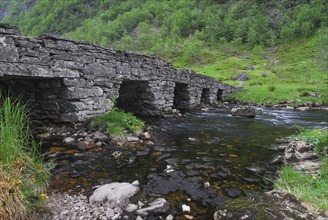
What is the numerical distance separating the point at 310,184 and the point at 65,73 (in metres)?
6.57

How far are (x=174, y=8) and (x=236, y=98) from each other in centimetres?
12654

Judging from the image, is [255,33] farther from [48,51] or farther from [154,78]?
[48,51]

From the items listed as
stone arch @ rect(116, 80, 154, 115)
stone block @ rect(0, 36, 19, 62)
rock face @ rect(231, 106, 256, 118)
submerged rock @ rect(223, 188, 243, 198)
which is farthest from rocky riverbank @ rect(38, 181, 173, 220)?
rock face @ rect(231, 106, 256, 118)

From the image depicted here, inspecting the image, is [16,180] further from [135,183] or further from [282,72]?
[282,72]

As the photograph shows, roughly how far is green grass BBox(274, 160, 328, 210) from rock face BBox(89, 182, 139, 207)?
243 centimetres

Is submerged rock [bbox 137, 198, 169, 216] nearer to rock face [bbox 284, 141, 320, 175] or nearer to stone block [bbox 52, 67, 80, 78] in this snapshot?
rock face [bbox 284, 141, 320, 175]

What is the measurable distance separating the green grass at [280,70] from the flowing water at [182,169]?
17118mm

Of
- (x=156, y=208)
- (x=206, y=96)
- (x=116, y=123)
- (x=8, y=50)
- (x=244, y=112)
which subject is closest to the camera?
(x=156, y=208)

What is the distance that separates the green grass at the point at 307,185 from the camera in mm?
3546

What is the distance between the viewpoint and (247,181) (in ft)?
16.3

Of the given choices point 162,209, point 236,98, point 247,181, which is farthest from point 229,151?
point 236,98

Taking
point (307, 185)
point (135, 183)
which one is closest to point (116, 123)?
point (135, 183)

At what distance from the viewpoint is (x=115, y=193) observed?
4.07m

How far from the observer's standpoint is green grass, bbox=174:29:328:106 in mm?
24375
